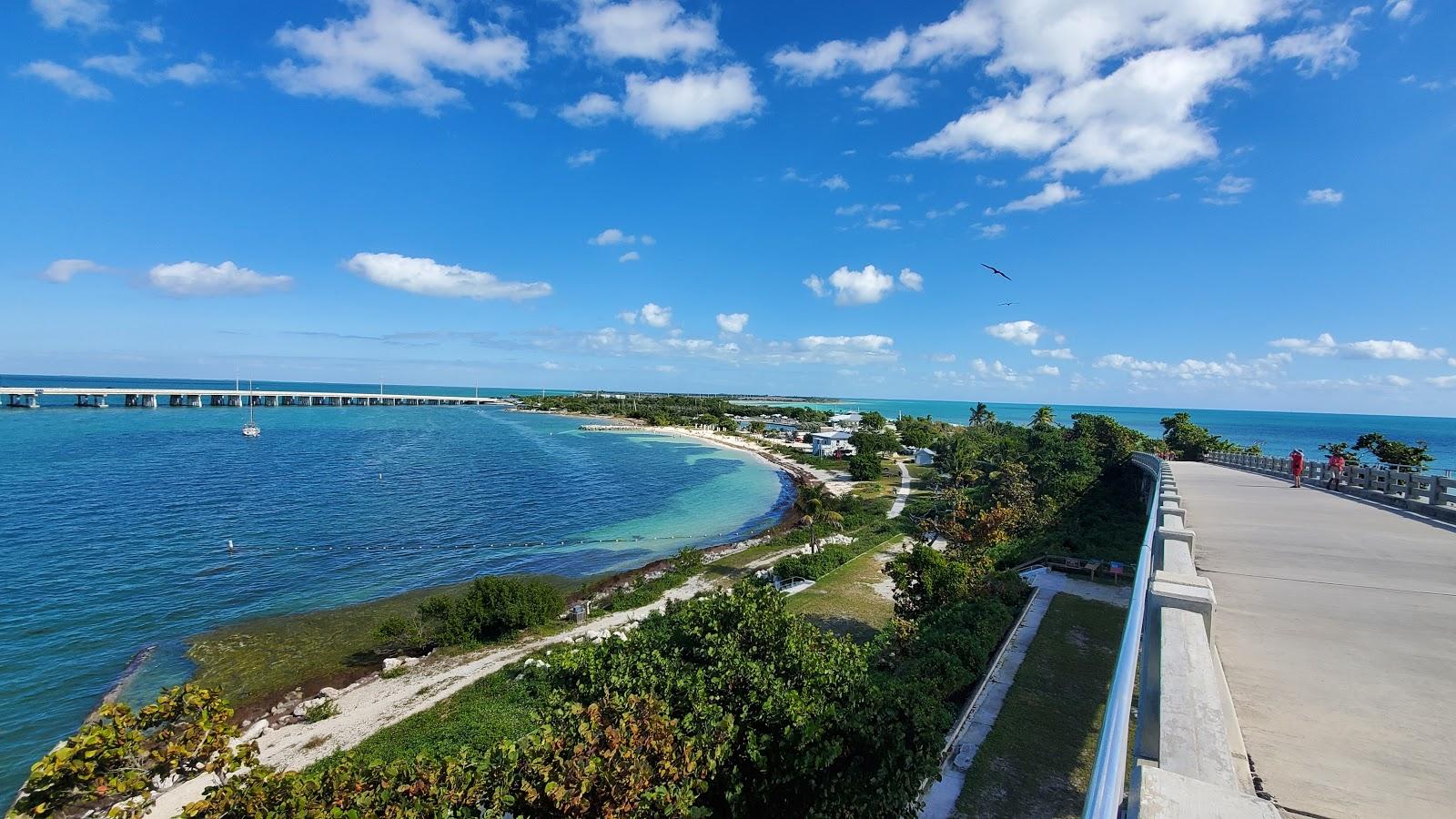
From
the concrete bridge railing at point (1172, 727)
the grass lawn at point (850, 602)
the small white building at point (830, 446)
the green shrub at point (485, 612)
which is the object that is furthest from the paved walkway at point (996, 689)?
the small white building at point (830, 446)

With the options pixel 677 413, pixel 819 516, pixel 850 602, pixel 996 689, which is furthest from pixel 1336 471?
pixel 677 413

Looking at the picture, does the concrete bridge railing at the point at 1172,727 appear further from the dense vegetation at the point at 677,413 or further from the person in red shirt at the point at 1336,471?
the dense vegetation at the point at 677,413

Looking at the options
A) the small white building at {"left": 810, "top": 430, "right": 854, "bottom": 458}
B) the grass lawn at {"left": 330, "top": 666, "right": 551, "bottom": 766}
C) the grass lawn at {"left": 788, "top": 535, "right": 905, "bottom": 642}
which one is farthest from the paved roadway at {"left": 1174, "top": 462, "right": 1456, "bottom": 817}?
the small white building at {"left": 810, "top": 430, "right": 854, "bottom": 458}

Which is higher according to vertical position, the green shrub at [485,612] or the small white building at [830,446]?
the small white building at [830,446]

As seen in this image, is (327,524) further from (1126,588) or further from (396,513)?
(1126,588)

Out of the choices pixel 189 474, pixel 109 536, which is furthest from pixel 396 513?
pixel 189 474
